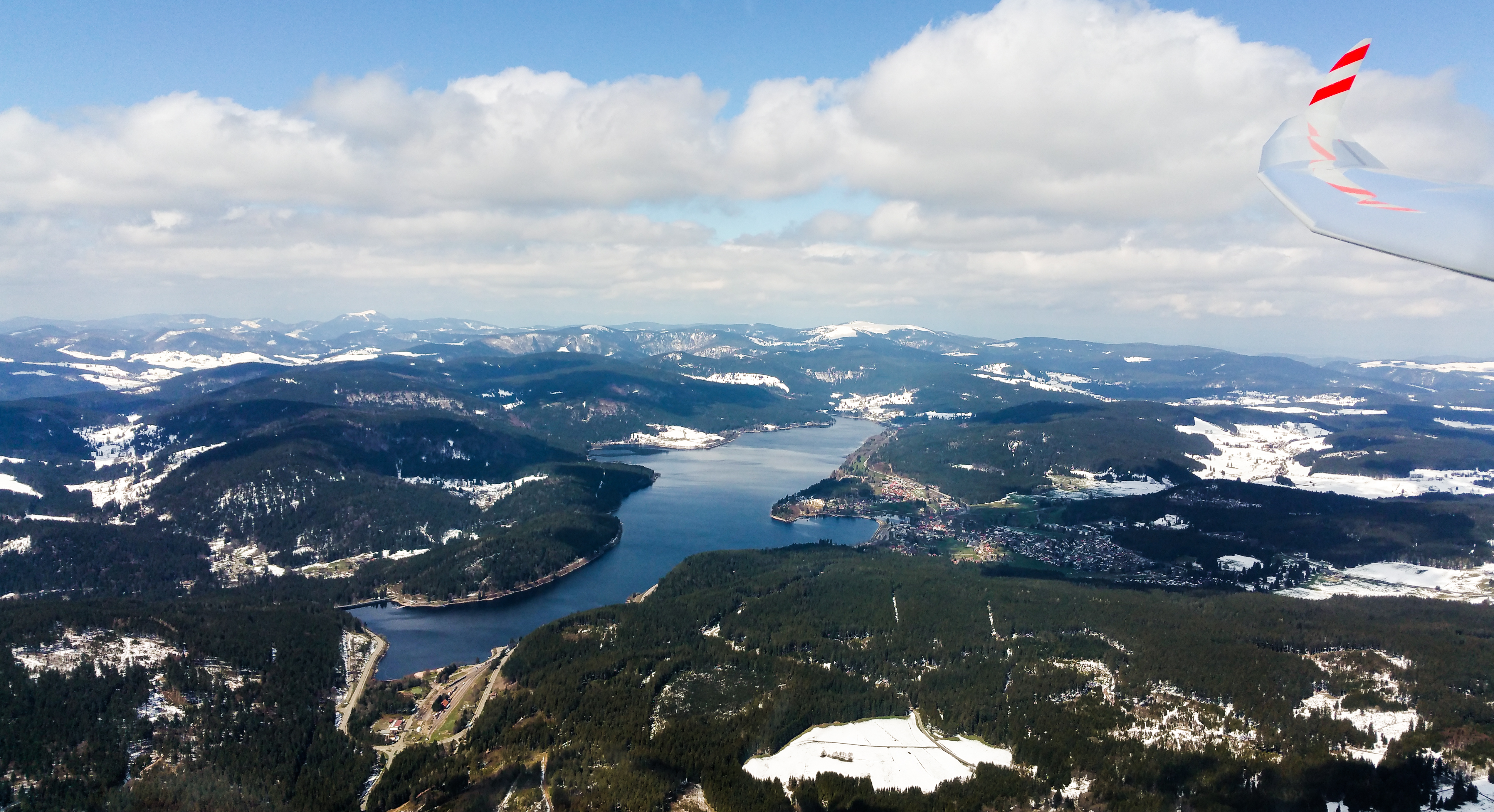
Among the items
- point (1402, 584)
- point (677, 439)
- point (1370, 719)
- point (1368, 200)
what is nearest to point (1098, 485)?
point (1402, 584)

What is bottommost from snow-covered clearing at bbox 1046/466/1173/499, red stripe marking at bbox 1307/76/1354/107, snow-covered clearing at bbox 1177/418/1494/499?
snow-covered clearing at bbox 1046/466/1173/499

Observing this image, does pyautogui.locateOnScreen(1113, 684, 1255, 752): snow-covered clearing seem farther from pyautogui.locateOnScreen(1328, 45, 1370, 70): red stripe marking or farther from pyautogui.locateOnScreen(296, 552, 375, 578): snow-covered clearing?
pyautogui.locateOnScreen(296, 552, 375, 578): snow-covered clearing

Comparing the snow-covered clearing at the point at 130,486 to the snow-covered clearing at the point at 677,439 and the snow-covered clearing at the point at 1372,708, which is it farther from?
the snow-covered clearing at the point at 1372,708

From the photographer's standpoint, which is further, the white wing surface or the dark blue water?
the dark blue water

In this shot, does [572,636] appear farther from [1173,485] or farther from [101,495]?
[1173,485]

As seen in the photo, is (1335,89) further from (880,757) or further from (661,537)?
(661,537)

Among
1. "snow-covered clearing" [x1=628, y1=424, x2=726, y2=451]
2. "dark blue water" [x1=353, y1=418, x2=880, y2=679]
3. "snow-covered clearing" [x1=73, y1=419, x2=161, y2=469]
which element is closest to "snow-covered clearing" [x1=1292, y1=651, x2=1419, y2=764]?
"dark blue water" [x1=353, y1=418, x2=880, y2=679]

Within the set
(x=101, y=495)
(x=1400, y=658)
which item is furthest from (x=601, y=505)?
(x=1400, y=658)
